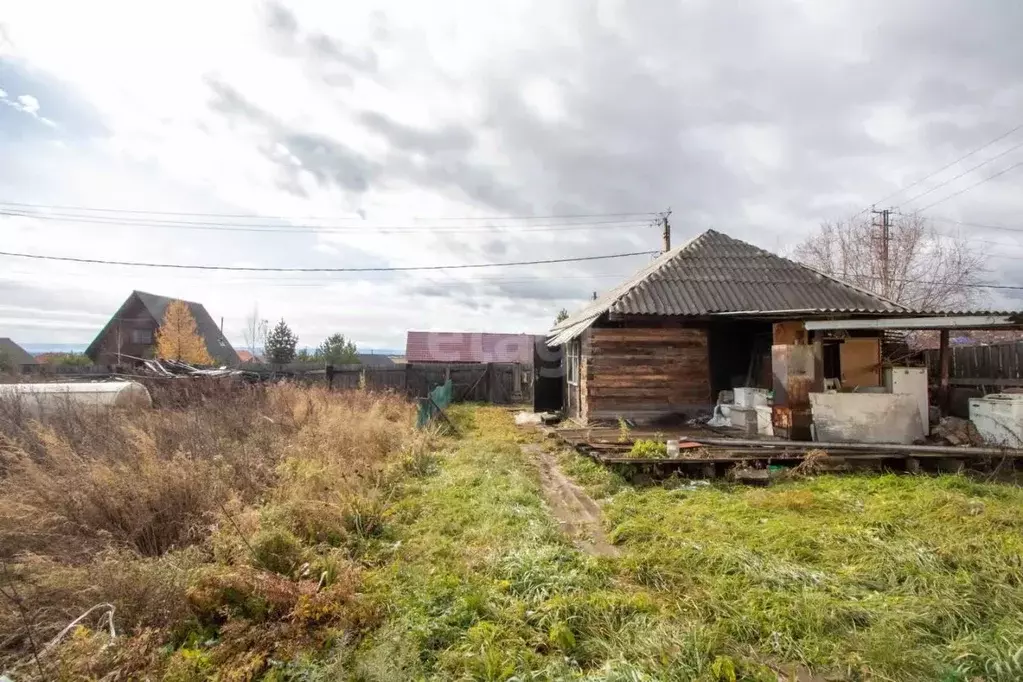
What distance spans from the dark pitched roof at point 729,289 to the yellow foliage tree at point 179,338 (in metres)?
30.2

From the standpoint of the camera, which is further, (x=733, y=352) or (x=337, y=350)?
(x=337, y=350)

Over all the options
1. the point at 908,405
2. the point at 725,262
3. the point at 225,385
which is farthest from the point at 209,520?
the point at 725,262

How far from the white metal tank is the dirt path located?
262 inches

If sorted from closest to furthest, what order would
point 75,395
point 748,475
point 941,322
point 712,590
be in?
1. point 712,590
2. point 748,475
3. point 941,322
4. point 75,395

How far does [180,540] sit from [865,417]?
950cm

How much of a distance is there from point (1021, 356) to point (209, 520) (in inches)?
549

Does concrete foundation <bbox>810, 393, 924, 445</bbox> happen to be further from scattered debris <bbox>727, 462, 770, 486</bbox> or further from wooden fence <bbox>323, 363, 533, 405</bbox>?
wooden fence <bbox>323, 363, 533, 405</bbox>

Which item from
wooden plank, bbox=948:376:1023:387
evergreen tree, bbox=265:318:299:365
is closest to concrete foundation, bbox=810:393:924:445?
wooden plank, bbox=948:376:1023:387

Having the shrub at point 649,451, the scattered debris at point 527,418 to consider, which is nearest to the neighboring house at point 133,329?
the scattered debris at point 527,418

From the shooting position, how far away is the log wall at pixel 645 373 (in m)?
11.4

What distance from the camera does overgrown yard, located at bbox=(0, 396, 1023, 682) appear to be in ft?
9.86

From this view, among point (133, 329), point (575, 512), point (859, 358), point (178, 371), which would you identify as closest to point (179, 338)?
point (133, 329)

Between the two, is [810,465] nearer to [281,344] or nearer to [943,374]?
[943,374]

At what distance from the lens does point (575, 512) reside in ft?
19.7
